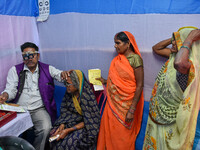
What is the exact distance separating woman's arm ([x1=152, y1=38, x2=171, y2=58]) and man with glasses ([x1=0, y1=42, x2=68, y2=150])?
1.26 metres

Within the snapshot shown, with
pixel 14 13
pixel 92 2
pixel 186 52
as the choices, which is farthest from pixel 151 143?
pixel 14 13

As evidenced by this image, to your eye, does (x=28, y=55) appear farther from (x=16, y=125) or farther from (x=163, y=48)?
(x=163, y=48)

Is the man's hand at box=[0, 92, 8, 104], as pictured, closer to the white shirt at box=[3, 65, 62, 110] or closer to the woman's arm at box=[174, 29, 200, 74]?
the white shirt at box=[3, 65, 62, 110]

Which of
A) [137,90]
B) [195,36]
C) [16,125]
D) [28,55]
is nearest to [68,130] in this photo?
[16,125]

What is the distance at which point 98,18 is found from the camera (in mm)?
2047

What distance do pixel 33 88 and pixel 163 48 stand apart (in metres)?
1.81

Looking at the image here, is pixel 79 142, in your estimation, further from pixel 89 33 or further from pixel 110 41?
pixel 89 33

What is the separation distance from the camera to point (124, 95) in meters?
1.70

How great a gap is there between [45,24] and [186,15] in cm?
215

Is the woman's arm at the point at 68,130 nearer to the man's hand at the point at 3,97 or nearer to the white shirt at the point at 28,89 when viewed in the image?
the white shirt at the point at 28,89

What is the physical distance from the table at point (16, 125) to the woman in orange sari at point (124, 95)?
92cm

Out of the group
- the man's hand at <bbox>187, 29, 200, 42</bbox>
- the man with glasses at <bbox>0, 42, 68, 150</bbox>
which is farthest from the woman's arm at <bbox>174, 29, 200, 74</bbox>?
the man with glasses at <bbox>0, 42, 68, 150</bbox>

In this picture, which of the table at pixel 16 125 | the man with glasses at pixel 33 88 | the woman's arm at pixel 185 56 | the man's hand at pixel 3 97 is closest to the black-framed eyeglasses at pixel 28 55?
the man with glasses at pixel 33 88

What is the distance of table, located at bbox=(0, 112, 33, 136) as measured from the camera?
1464 mm
